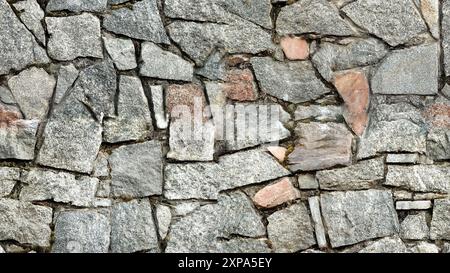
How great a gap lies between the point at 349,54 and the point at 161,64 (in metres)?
1.00

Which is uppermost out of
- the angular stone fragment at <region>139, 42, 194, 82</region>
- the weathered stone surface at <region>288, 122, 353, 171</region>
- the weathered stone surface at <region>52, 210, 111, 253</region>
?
the angular stone fragment at <region>139, 42, 194, 82</region>

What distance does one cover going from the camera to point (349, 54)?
376 cm

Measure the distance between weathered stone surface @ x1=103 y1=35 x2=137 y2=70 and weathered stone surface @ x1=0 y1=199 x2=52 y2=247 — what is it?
84 centimetres

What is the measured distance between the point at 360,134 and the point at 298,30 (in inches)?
25.3

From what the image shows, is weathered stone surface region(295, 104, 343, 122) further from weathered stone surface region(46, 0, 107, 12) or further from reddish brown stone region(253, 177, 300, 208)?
weathered stone surface region(46, 0, 107, 12)

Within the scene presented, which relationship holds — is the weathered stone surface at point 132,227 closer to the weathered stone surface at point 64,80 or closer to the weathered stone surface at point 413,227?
the weathered stone surface at point 64,80

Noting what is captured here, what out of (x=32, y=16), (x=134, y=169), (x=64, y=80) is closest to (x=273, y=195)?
(x=134, y=169)

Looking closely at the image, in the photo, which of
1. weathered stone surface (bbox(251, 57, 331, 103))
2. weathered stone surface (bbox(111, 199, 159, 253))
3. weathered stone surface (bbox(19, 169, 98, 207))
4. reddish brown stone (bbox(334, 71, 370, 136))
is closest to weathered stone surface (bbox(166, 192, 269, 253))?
weathered stone surface (bbox(111, 199, 159, 253))

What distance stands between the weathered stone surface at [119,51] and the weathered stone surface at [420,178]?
1493mm

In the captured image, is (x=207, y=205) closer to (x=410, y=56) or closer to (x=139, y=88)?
(x=139, y=88)

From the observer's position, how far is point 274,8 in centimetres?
376

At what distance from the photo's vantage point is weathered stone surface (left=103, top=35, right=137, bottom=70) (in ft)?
12.0

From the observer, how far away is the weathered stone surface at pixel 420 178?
3754mm

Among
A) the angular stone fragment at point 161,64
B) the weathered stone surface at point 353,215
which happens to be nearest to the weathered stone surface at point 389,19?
the weathered stone surface at point 353,215
